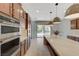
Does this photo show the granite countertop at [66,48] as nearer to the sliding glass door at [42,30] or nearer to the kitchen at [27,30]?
the kitchen at [27,30]

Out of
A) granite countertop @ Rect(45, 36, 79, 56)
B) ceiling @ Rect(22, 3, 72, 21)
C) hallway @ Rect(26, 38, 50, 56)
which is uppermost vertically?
ceiling @ Rect(22, 3, 72, 21)

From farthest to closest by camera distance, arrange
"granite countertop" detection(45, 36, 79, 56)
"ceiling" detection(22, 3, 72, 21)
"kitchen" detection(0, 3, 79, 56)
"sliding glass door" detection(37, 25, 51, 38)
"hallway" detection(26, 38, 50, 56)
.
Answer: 1. "sliding glass door" detection(37, 25, 51, 38)
2. "hallway" detection(26, 38, 50, 56)
3. "ceiling" detection(22, 3, 72, 21)
4. "granite countertop" detection(45, 36, 79, 56)
5. "kitchen" detection(0, 3, 79, 56)

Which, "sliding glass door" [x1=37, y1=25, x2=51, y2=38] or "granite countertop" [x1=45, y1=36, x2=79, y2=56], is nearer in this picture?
"granite countertop" [x1=45, y1=36, x2=79, y2=56]

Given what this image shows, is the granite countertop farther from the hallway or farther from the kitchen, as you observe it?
the hallway

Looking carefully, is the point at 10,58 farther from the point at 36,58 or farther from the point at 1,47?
the point at 36,58

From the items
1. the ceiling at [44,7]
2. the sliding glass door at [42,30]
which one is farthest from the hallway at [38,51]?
the sliding glass door at [42,30]

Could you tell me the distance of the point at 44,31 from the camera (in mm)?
17672

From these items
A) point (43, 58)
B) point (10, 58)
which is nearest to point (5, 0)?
point (10, 58)

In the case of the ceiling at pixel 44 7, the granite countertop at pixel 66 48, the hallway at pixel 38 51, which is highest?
the ceiling at pixel 44 7

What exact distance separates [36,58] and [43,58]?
0.31 feet

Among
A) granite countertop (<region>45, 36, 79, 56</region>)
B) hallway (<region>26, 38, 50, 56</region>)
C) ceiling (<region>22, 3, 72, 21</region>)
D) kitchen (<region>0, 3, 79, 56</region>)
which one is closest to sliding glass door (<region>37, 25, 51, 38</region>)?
kitchen (<region>0, 3, 79, 56</region>)

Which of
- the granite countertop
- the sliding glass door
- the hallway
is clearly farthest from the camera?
the sliding glass door

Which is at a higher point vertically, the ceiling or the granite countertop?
the ceiling

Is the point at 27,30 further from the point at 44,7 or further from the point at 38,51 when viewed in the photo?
the point at 44,7
